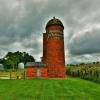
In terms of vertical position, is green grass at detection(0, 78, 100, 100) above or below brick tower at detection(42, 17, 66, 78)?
below

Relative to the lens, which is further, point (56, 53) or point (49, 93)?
point (56, 53)

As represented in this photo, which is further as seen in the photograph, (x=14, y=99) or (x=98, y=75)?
(x=98, y=75)

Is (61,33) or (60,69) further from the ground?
(61,33)

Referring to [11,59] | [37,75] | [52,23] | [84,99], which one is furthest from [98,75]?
[11,59]

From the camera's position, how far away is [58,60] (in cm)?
4347

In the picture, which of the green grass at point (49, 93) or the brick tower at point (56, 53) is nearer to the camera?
the green grass at point (49, 93)

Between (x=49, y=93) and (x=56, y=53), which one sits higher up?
(x=56, y=53)

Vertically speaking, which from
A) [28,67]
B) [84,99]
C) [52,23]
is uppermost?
[52,23]

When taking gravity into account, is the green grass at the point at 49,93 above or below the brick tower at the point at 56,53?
below

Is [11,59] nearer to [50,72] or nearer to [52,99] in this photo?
[50,72]

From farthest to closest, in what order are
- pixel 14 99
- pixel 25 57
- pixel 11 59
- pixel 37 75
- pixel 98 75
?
pixel 25 57, pixel 11 59, pixel 37 75, pixel 98 75, pixel 14 99

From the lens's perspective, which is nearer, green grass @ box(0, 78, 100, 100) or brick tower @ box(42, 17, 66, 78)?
green grass @ box(0, 78, 100, 100)

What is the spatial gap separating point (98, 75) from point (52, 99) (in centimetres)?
2564

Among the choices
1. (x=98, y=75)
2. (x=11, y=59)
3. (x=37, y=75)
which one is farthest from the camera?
(x=11, y=59)
